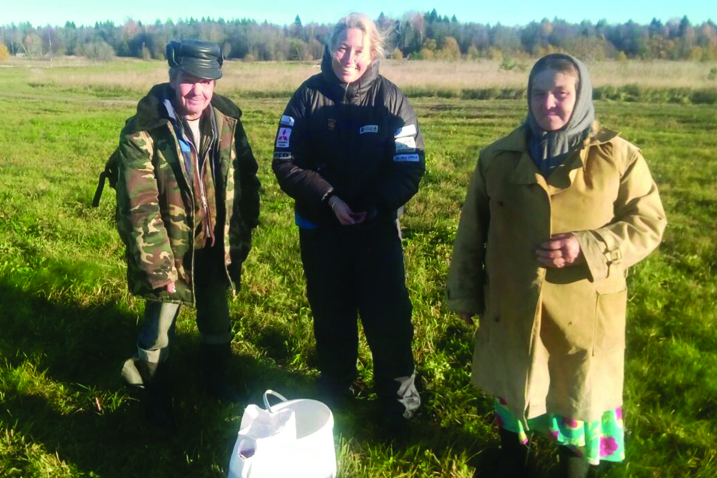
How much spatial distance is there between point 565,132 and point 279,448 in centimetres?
145

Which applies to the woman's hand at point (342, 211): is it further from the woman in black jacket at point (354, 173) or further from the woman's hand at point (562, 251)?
the woman's hand at point (562, 251)

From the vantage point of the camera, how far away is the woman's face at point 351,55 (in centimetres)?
241

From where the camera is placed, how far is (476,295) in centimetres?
235

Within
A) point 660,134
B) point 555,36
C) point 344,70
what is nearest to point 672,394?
point 344,70

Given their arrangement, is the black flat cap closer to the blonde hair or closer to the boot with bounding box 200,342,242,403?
the blonde hair

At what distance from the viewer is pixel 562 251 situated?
1.94 meters

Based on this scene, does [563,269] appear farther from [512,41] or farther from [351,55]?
[512,41]

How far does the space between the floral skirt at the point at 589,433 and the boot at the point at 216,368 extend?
1.57 meters

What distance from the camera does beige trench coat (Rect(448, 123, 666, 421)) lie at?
6.47ft

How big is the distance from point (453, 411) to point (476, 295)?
2.82ft

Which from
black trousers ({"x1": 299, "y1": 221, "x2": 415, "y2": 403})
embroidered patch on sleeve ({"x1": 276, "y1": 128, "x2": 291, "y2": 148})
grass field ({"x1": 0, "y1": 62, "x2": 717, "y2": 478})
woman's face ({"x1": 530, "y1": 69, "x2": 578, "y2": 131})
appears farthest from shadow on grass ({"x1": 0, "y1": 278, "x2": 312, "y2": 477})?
woman's face ({"x1": 530, "y1": 69, "x2": 578, "y2": 131})

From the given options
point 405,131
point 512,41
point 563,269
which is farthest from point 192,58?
point 512,41

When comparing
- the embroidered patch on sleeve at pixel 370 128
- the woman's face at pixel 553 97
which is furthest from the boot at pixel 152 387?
the woman's face at pixel 553 97

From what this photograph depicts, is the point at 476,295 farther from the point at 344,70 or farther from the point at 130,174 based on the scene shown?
the point at 130,174
